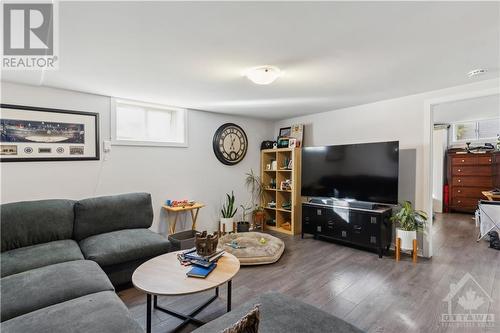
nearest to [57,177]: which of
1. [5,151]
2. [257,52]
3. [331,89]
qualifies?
[5,151]

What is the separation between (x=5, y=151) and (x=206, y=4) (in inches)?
110

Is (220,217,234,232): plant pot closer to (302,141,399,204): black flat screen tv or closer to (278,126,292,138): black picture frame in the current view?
(302,141,399,204): black flat screen tv

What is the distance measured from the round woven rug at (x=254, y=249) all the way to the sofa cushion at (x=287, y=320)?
1.45 meters

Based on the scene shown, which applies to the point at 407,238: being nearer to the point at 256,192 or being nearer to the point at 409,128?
the point at 409,128

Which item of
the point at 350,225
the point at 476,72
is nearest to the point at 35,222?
the point at 350,225

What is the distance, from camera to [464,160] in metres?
6.28

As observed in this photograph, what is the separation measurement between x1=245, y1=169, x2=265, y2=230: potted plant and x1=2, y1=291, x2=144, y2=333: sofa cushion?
345 cm

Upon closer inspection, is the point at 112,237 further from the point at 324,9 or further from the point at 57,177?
the point at 324,9

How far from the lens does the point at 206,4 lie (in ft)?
4.67

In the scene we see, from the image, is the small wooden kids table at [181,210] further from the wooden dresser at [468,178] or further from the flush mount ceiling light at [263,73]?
the wooden dresser at [468,178]

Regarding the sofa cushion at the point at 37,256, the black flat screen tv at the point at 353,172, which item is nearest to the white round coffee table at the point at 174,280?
Answer: the sofa cushion at the point at 37,256

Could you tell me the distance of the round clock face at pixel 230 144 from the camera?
4441 mm

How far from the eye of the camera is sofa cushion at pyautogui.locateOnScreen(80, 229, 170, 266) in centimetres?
238

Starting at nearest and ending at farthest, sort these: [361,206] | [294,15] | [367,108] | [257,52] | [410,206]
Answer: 1. [294,15]
2. [257,52]
3. [410,206]
4. [361,206]
5. [367,108]
